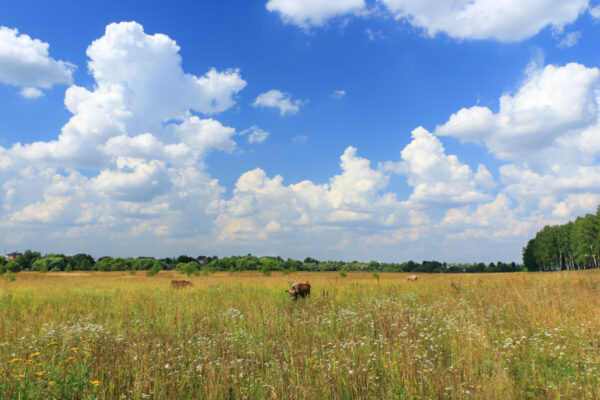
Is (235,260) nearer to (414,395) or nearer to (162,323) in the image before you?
(162,323)

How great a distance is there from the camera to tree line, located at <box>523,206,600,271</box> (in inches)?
2685

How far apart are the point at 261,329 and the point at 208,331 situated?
1.28 m

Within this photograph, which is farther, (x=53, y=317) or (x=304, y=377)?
(x=53, y=317)

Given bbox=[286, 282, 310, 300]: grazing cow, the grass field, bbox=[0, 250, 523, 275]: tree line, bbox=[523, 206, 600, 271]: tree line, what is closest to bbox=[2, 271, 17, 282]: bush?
bbox=[0, 250, 523, 275]: tree line

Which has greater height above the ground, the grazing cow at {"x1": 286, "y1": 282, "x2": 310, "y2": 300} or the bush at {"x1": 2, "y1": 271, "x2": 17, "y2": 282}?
the grazing cow at {"x1": 286, "y1": 282, "x2": 310, "y2": 300}

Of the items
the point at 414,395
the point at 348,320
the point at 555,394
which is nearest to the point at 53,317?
the point at 348,320

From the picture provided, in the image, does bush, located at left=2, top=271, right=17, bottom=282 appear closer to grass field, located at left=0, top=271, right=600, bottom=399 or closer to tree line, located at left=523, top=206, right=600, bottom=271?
grass field, located at left=0, top=271, right=600, bottom=399

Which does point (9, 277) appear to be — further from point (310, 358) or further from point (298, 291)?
point (310, 358)

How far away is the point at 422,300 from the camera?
12.7m

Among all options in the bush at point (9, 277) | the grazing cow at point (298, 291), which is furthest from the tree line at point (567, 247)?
the bush at point (9, 277)

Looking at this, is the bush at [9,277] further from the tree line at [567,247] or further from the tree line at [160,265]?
the tree line at [567,247]

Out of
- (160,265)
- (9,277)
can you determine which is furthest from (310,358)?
(160,265)

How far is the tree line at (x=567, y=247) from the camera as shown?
6819 centimetres

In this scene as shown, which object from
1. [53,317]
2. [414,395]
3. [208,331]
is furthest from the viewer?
[53,317]
